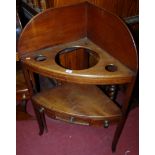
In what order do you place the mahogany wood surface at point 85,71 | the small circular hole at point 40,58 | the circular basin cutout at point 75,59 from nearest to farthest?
the mahogany wood surface at point 85,71, the small circular hole at point 40,58, the circular basin cutout at point 75,59

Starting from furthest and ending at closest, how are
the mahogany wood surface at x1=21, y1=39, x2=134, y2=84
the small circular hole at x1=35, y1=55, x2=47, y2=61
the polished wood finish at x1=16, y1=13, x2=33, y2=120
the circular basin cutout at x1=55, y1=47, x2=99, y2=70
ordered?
the circular basin cutout at x1=55, y1=47, x2=99, y2=70, the polished wood finish at x1=16, y1=13, x2=33, y2=120, the small circular hole at x1=35, y1=55, x2=47, y2=61, the mahogany wood surface at x1=21, y1=39, x2=134, y2=84

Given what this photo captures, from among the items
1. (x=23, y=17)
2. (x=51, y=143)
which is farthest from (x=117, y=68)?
(x=23, y=17)

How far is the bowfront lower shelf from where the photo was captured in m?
1.37

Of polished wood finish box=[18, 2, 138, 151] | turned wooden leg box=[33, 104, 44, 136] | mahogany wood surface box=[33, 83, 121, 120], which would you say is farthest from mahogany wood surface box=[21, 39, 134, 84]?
turned wooden leg box=[33, 104, 44, 136]

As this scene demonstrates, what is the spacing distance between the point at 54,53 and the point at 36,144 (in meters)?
0.65

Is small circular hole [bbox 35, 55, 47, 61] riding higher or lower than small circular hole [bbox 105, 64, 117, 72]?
higher

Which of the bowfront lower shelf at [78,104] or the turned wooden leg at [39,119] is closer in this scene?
the bowfront lower shelf at [78,104]

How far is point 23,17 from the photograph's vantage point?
183cm

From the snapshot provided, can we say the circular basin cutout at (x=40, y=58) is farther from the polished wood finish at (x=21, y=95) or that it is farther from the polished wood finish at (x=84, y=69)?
the polished wood finish at (x=21, y=95)

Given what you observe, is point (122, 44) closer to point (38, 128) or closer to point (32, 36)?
point (32, 36)

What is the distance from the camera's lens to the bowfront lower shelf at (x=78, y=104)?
1.37 metres

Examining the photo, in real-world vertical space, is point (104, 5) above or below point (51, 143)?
above

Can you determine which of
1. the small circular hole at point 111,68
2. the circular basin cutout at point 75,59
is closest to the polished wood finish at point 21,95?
the circular basin cutout at point 75,59

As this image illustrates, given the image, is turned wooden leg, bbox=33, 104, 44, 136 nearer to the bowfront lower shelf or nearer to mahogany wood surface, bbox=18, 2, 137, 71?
the bowfront lower shelf
